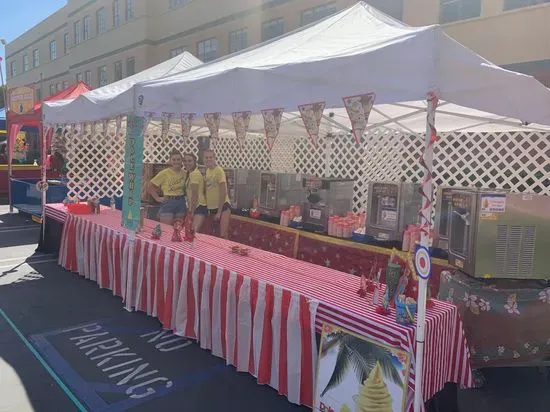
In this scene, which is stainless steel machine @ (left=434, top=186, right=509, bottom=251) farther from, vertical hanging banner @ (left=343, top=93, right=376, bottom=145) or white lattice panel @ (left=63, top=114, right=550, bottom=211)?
white lattice panel @ (left=63, top=114, right=550, bottom=211)

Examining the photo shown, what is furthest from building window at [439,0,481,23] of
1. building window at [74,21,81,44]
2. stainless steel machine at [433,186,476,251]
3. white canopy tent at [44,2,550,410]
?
building window at [74,21,81,44]

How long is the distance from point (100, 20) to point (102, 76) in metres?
3.56

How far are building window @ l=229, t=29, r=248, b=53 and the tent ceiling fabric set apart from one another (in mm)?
15388

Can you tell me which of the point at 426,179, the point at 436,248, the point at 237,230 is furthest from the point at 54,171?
the point at 426,179

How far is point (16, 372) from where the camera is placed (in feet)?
11.3

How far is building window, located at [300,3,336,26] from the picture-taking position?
49.5 ft

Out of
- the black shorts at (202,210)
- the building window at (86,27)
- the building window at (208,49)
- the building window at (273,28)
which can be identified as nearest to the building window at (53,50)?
the building window at (86,27)

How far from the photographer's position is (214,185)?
6.37 meters

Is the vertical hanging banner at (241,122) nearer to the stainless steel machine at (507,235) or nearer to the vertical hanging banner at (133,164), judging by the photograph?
the vertical hanging banner at (133,164)

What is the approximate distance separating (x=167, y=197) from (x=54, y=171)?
8.29 meters

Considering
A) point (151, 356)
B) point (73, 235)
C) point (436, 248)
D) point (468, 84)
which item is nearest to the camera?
point (468, 84)

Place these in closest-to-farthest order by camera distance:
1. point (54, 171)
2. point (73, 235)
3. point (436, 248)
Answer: point (436, 248) → point (73, 235) → point (54, 171)

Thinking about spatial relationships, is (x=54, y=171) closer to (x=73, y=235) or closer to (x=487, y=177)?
(x=73, y=235)

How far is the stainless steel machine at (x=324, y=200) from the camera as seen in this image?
17.1ft
